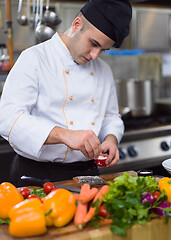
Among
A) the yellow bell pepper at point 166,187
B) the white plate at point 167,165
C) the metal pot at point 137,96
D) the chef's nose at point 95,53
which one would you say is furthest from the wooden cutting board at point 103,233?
the metal pot at point 137,96

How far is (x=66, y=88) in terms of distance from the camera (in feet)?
6.00

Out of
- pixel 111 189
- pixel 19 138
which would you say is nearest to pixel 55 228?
pixel 111 189

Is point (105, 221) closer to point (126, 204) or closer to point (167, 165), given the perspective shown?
point (126, 204)

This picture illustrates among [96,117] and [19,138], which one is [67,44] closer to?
[96,117]

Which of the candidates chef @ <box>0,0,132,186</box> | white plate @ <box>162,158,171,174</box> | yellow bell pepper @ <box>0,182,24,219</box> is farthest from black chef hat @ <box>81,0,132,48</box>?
yellow bell pepper @ <box>0,182,24,219</box>

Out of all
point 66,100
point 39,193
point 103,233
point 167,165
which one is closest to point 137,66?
point 66,100

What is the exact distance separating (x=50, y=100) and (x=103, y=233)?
0.86m

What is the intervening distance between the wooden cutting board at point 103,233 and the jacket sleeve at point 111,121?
85cm

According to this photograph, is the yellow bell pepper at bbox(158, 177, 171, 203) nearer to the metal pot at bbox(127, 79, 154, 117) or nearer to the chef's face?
the chef's face

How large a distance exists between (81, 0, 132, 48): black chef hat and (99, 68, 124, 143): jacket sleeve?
43 centimetres

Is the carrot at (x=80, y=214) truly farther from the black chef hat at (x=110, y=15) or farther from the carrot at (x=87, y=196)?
the black chef hat at (x=110, y=15)

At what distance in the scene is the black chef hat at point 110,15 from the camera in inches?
63.6

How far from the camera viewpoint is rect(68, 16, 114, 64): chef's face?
5.43 ft

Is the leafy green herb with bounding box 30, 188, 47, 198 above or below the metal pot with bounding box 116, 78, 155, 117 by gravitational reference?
above
